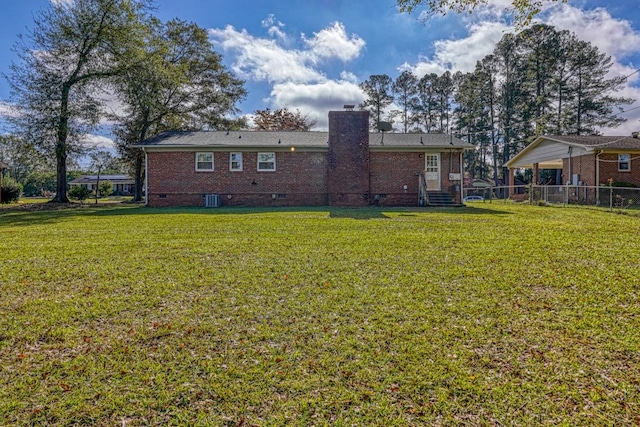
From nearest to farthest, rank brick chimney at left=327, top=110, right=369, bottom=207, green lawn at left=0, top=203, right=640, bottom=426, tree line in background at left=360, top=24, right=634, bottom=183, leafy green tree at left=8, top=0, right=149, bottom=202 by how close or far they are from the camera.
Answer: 1. green lawn at left=0, top=203, right=640, bottom=426
2. brick chimney at left=327, top=110, right=369, bottom=207
3. leafy green tree at left=8, top=0, right=149, bottom=202
4. tree line in background at left=360, top=24, right=634, bottom=183

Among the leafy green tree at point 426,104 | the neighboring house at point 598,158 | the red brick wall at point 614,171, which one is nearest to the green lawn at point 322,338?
the neighboring house at point 598,158

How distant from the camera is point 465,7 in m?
6.94

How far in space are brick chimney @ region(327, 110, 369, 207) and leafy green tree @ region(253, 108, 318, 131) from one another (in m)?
20.4

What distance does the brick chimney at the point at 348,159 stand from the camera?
1642cm

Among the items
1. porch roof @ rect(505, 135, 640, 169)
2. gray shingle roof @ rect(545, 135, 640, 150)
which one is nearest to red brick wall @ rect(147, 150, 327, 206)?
porch roof @ rect(505, 135, 640, 169)

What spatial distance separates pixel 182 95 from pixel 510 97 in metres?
33.1

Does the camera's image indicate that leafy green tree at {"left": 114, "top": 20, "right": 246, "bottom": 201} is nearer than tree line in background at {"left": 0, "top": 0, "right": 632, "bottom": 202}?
No

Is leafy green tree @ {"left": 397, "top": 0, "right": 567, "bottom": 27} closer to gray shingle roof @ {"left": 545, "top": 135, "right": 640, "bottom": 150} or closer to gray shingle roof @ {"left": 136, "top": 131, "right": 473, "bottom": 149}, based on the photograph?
gray shingle roof @ {"left": 136, "top": 131, "right": 473, "bottom": 149}

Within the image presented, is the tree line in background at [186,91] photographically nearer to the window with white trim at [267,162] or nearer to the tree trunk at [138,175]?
the tree trunk at [138,175]

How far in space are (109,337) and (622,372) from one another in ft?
13.3

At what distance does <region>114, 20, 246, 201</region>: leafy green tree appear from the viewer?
78.9 feet

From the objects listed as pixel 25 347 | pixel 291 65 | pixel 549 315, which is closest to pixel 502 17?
pixel 549 315

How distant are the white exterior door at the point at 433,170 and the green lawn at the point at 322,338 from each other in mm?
11359

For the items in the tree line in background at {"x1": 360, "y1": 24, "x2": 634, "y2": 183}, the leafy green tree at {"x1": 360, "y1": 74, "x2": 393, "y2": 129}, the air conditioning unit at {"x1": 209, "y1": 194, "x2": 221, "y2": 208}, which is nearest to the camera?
the air conditioning unit at {"x1": 209, "y1": 194, "x2": 221, "y2": 208}
